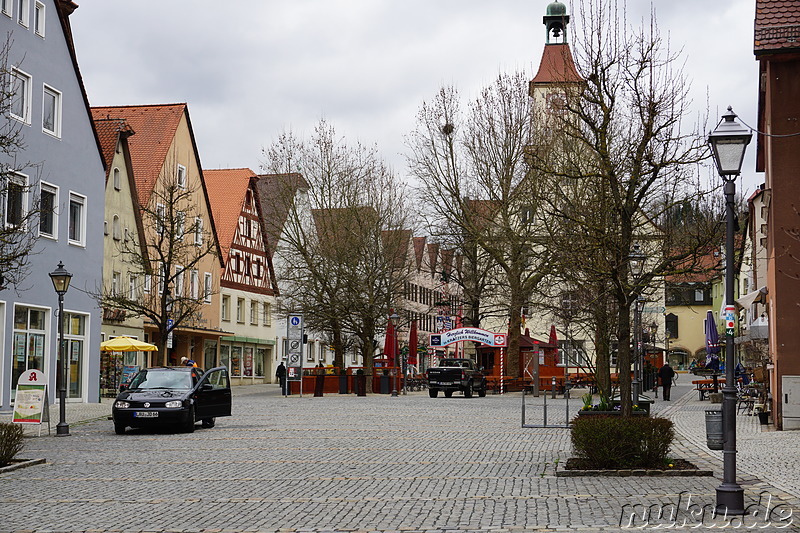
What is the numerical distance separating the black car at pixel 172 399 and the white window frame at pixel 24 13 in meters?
13.4

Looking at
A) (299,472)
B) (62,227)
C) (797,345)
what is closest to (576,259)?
(299,472)

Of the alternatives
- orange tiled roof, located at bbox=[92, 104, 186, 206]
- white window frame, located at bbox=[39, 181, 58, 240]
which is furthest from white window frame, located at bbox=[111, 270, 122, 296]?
white window frame, located at bbox=[39, 181, 58, 240]

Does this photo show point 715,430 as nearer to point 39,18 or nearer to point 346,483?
point 346,483

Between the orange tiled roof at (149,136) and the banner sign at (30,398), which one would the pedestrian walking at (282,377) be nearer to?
the orange tiled roof at (149,136)

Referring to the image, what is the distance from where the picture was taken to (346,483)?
564 inches

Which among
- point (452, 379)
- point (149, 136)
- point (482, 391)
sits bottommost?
point (482, 391)

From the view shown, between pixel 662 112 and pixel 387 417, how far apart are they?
1375cm

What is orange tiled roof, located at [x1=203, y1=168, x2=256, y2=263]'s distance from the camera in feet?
210

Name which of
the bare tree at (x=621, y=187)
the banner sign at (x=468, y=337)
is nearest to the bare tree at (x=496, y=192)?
the banner sign at (x=468, y=337)

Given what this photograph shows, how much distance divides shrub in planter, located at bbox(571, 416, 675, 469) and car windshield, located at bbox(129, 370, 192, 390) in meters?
12.4

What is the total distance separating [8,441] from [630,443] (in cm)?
927

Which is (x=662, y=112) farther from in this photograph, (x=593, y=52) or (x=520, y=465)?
(x=520, y=465)

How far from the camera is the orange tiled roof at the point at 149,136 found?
52.6m

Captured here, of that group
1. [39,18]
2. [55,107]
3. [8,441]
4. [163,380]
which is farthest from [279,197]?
[8,441]
